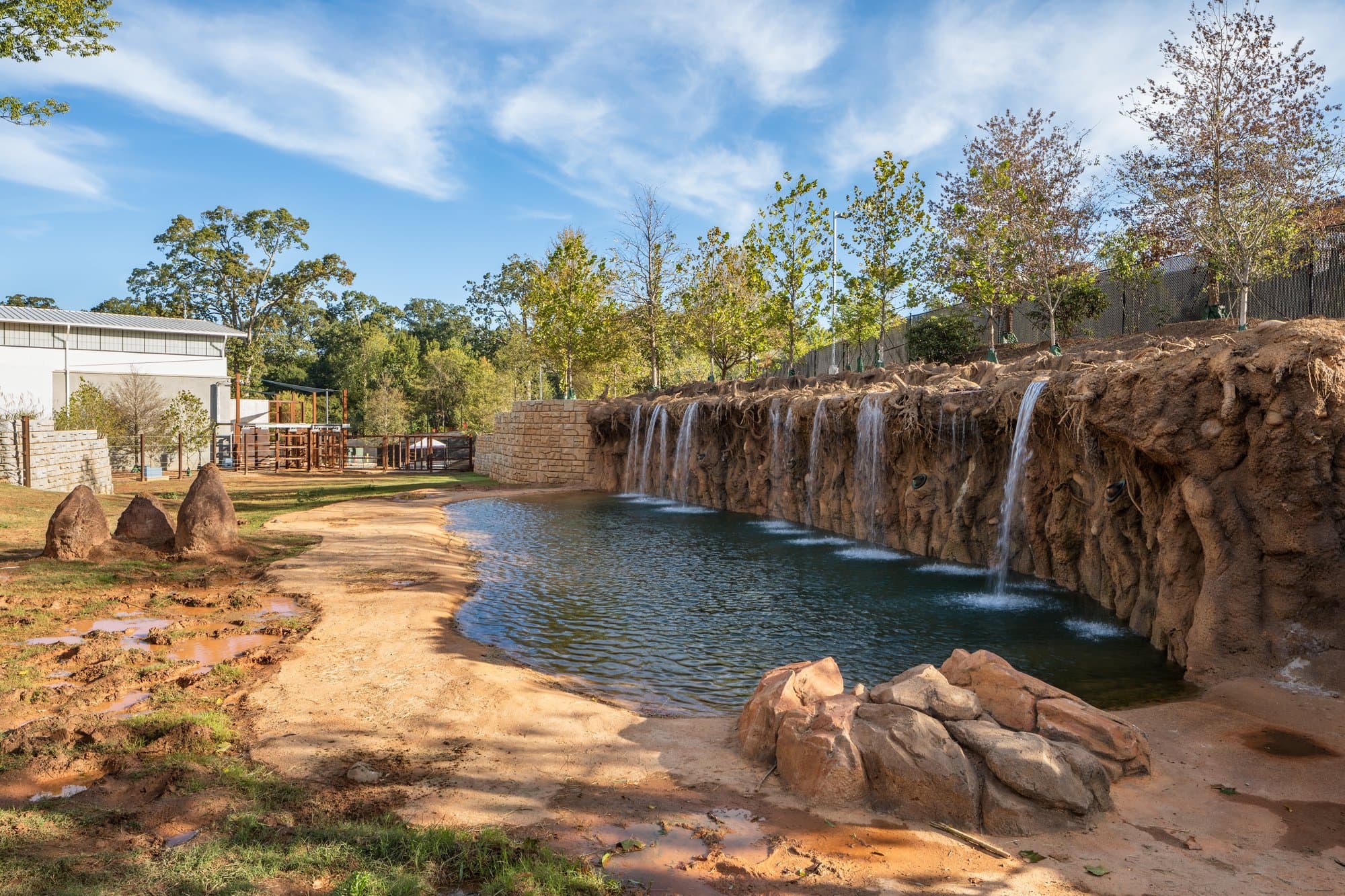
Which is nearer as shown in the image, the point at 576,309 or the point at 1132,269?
the point at 1132,269

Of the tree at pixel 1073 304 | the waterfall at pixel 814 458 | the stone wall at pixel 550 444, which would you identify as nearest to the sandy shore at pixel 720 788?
the waterfall at pixel 814 458

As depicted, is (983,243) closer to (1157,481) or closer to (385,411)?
(1157,481)

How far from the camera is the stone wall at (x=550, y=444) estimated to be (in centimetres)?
2748

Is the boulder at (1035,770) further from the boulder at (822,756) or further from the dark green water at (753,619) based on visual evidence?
the dark green water at (753,619)

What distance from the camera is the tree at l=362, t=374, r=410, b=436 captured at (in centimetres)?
4741

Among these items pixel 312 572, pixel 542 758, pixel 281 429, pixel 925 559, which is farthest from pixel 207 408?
pixel 542 758

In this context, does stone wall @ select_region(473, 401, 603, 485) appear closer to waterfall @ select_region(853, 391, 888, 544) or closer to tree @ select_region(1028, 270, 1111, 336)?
waterfall @ select_region(853, 391, 888, 544)

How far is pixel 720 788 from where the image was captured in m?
4.85

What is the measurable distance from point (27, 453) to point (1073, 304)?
27.4 metres

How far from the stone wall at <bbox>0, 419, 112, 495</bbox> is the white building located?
441 inches

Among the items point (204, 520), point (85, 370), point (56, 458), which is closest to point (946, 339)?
point (204, 520)

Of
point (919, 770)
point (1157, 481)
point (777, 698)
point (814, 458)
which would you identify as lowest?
point (919, 770)

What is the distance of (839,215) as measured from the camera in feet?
87.1

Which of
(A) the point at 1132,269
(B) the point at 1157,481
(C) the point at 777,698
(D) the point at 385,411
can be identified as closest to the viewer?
(C) the point at 777,698
